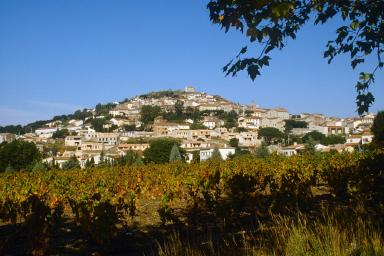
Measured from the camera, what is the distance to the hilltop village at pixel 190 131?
106 metres

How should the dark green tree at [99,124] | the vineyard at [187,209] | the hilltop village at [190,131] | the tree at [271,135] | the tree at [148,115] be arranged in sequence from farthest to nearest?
the tree at [148,115]
the dark green tree at [99,124]
the tree at [271,135]
the hilltop village at [190,131]
the vineyard at [187,209]

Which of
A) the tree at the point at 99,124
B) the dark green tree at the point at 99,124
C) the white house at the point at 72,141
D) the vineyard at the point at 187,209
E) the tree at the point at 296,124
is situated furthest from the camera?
the tree at the point at 296,124

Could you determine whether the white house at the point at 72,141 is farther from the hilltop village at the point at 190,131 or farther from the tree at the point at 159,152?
the tree at the point at 159,152

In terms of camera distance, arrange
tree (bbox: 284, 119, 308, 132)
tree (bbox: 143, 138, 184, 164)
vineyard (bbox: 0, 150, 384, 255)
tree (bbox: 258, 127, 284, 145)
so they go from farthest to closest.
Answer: tree (bbox: 284, 119, 308, 132)
tree (bbox: 258, 127, 284, 145)
tree (bbox: 143, 138, 184, 164)
vineyard (bbox: 0, 150, 384, 255)

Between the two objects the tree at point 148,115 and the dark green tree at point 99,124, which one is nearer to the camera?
the dark green tree at point 99,124

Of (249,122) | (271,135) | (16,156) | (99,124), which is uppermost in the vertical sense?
Answer: (249,122)

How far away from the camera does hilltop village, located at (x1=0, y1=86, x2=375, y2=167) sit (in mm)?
106125

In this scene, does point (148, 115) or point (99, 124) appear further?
point (148, 115)

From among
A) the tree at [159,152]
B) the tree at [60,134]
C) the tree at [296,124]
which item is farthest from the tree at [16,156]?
the tree at [296,124]

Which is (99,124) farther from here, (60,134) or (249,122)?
(249,122)

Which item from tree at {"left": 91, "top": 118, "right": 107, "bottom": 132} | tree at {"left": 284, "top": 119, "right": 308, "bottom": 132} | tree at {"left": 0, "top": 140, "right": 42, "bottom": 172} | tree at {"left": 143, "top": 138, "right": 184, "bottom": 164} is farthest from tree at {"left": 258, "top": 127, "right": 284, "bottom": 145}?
tree at {"left": 0, "top": 140, "right": 42, "bottom": 172}

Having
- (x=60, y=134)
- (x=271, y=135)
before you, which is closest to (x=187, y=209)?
(x=271, y=135)

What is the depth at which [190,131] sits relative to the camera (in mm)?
129375

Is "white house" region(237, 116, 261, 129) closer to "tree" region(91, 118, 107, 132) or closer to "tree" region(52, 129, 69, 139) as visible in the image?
"tree" region(91, 118, 107, 132)
